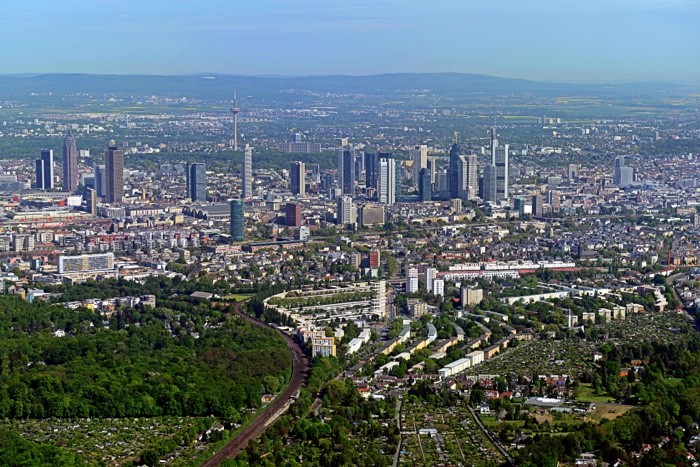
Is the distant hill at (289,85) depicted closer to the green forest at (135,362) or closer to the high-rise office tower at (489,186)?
the high-rise office tower at (489,186)

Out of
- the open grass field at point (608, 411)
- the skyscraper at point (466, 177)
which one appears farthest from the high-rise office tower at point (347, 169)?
the open grass field at point (608, 411)

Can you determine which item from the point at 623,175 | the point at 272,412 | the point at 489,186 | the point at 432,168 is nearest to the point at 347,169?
the point at 432,168

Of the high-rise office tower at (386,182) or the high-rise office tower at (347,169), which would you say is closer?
the high-rise office tower at (386,182)

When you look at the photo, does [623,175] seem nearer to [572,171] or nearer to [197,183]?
[572,171]

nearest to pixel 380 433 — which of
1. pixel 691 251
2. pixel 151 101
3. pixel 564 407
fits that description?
pixel 564 407

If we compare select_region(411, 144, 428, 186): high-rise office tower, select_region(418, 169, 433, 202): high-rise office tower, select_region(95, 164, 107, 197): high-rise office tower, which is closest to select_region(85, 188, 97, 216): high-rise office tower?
select_region(95, 164, 107, 197): high-rise office tower

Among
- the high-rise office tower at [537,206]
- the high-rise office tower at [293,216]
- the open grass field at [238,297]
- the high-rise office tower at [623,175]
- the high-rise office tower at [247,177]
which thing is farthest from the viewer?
the high-rise office tower at [623,175]
